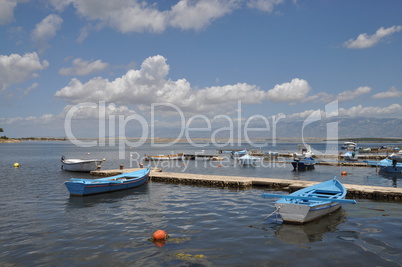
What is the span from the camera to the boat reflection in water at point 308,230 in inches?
550

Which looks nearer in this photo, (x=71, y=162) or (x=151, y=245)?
(x=151, y=245)

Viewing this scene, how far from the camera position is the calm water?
38.4ft

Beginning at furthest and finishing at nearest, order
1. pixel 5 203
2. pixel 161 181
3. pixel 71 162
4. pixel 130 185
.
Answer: pixel 71 162, pixel 161 181, pixel 130 185, pixel 5 203

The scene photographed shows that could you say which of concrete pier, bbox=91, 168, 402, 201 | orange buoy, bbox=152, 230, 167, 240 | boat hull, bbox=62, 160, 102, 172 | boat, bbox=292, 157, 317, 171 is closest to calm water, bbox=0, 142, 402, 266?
orange buoy, bbox=152, 230, 167, 240

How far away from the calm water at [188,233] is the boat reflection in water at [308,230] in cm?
5

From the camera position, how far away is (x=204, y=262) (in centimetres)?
1119

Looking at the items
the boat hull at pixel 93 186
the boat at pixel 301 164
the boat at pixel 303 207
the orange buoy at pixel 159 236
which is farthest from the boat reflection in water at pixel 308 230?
the boat at pixel 301 164

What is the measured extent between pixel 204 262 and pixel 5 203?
1802 cm

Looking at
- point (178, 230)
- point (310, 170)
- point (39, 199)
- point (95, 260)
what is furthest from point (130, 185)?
point (310, 170)

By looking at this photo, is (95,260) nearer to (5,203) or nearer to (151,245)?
(151,245)

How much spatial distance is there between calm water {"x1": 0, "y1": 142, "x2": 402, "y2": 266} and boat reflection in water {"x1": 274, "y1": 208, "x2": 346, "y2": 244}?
49 mm

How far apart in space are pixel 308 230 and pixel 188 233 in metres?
6.11

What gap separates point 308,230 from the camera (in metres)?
15.1

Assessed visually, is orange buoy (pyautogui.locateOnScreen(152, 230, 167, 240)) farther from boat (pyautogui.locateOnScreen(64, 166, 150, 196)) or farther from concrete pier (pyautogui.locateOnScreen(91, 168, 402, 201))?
concrete pier (pyautogui.locateOnScreen(91, 168, 402, 201))
